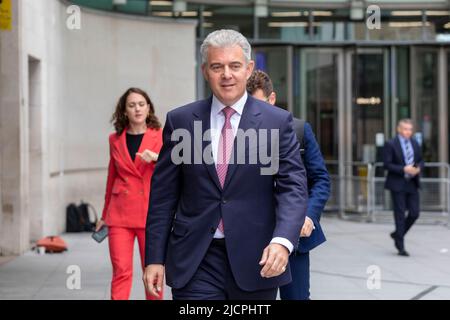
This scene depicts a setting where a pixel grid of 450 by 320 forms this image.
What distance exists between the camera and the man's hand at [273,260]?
12.4ft

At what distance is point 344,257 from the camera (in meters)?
12.1

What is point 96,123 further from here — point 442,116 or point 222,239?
point 222,239

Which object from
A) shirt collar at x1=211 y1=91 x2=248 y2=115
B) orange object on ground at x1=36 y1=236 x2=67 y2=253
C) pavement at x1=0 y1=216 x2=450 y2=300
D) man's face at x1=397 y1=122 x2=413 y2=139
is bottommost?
pavement at x1=0 y1=216 x2=450 y2=300

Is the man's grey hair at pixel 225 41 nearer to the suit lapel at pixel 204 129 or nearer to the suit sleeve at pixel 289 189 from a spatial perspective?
the suit lapel at pixel 204 129

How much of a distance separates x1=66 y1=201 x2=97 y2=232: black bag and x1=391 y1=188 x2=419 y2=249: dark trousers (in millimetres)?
4953

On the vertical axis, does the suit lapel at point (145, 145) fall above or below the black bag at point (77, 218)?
above

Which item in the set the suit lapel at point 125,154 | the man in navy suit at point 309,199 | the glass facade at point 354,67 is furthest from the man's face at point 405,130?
the man in navy suit at point 309,199

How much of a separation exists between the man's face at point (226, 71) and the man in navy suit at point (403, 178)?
8.63m

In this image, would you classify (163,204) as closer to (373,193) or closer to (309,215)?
(309,215)

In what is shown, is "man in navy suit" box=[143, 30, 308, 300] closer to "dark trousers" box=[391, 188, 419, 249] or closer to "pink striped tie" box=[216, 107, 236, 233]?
"pink striped tie" box=[216, 107, 236, 233]

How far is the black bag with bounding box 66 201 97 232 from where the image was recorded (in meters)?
15.0

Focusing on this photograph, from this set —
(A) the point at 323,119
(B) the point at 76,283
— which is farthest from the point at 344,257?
(A) the point at 323,119

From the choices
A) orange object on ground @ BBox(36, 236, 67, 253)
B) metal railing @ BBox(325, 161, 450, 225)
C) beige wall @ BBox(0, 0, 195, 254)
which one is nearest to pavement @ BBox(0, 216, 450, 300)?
orange object on ground @ BBox(36, 236, 67, 253)
